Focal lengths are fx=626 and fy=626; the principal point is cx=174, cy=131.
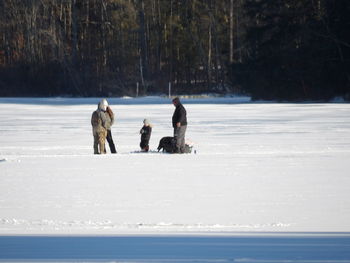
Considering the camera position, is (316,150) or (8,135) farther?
(8,135)

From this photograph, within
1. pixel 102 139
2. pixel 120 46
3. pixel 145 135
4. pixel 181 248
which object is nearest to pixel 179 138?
pixel 145 135

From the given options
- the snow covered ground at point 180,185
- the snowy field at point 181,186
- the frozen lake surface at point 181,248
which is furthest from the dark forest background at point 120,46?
the frozen lake surface at point 181,248

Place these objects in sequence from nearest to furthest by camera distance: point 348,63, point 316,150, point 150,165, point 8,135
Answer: point 150,165 < point 316,150 < point 8,135 < point 348,63

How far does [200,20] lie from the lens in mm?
62719

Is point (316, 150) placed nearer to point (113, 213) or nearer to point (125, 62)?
point (113, 213)

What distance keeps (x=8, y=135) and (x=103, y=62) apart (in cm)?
4070

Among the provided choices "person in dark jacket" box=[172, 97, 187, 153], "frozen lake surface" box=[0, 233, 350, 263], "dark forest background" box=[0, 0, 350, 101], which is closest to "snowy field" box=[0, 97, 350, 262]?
"frozen lake surface" box=[0, 233, 350, 263]

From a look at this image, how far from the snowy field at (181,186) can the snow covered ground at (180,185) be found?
0.06ft

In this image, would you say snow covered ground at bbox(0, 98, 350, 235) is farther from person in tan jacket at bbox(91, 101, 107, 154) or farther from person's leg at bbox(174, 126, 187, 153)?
person's leg at bbox(174, 126, 187, 153)

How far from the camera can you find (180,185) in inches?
463

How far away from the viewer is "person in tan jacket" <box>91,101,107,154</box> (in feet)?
55.3

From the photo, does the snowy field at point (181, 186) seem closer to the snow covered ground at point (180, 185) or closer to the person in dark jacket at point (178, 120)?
the snow covered ground at point (180, 185)

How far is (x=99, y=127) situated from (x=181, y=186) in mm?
5737

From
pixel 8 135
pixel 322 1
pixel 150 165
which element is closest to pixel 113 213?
pixel 150 165
